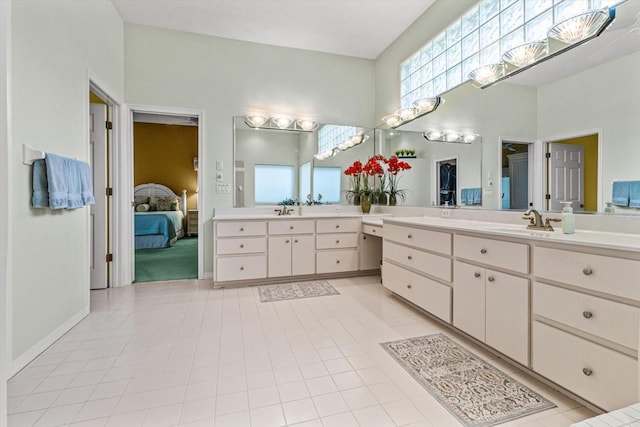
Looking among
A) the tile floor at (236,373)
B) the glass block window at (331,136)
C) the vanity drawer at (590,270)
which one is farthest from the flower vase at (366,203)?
the vanity drawer at (590,270)

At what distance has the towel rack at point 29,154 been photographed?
6.23 feet

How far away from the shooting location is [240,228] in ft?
11.2

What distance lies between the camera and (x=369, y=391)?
159cm

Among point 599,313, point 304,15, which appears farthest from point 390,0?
point 599,313

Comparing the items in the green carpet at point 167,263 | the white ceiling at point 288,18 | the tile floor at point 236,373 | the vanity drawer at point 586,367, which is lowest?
the tile floor at point 236,373

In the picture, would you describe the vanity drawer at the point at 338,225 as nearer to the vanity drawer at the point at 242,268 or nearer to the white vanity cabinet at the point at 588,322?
the vanity drawer at the point at 242,268

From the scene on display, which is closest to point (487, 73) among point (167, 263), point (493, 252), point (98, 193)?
point (493, 252)

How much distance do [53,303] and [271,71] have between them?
11.5 ft

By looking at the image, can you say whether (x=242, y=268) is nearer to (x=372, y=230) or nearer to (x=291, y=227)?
(x=291, y=227)

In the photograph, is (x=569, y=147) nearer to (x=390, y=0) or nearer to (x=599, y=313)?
(x=599, y=313)

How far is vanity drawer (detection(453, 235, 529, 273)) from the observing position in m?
1.66

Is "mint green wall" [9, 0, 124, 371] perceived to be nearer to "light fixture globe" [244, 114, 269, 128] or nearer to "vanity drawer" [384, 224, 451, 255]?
"light fixture globe" [244, 114, 269, 128]

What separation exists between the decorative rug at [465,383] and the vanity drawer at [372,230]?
5.02 ft

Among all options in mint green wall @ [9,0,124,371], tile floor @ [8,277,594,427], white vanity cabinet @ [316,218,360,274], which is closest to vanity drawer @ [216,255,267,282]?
tile floor @ [8,277,594,427]
